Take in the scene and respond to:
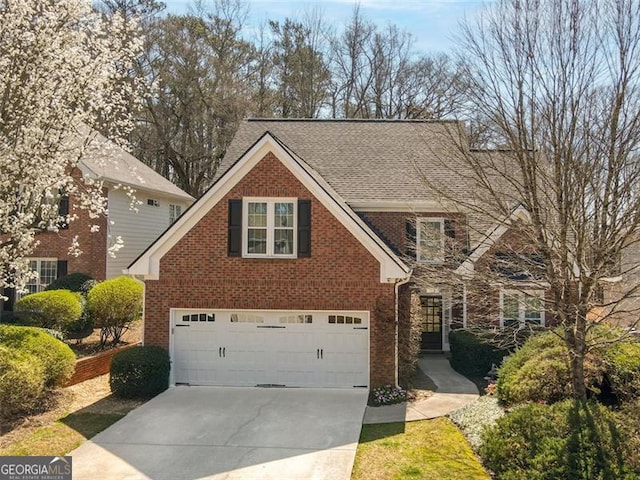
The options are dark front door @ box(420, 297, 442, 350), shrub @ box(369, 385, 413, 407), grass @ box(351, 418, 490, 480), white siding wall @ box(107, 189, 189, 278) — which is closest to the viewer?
grass @ box(351, 418, 490, 480)

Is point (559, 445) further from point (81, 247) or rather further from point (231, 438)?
point (81, 247)

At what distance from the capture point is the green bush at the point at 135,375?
40.9 feet

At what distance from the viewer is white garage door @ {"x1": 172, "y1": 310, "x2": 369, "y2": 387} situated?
531 inches

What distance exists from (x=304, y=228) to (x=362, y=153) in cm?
811

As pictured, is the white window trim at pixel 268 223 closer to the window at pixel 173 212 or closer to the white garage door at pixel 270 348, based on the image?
the white garage door at pixel 270 348

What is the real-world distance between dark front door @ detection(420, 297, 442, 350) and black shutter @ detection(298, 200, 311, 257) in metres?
6.73

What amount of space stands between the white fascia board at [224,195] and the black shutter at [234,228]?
422 mm

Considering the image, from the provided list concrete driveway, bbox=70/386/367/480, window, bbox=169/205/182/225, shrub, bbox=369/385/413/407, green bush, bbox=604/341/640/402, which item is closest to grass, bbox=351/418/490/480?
concrete driveway, bbox=70/386/367/480

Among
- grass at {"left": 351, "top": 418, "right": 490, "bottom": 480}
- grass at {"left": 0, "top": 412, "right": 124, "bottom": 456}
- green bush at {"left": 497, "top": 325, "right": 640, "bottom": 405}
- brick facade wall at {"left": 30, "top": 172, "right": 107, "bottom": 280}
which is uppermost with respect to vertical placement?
brick facade wall at {"left": 30, "top": 172, "right": 107, "bottom": 280}

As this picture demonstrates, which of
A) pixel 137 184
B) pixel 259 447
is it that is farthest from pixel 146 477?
pixel 137 184

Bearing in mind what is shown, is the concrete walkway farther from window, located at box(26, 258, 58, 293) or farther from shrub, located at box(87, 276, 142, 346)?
window, located at box(26, 258, 58, 293)

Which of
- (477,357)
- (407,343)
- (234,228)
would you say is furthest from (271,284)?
(477,357)

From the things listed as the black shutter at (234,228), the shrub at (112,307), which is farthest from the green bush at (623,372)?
the shrub at (112,307)

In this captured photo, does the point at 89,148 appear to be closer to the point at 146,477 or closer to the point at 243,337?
the point at 243,337
